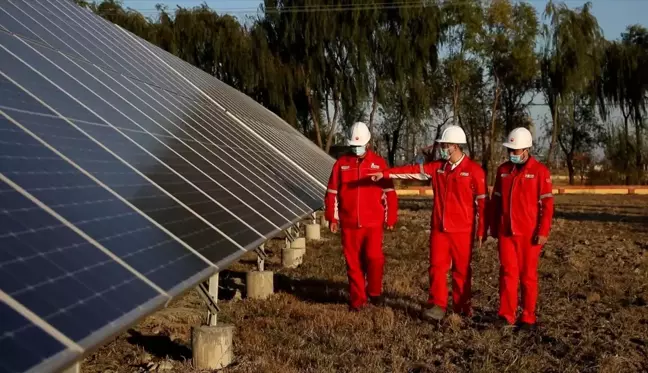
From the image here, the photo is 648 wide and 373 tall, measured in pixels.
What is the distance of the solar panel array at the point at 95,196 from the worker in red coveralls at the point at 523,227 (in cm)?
185

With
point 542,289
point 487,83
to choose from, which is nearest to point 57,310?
point 542,289

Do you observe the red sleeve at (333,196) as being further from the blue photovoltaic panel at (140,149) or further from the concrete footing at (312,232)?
the concrete footing at (312,232)

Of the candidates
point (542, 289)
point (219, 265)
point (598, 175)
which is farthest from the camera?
point (598, 175)

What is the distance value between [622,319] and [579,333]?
2.48 feet

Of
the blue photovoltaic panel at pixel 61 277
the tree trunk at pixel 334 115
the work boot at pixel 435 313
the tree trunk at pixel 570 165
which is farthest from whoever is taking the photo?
the tree trunk at pixel 570 165

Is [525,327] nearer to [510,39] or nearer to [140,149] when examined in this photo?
[140,149]

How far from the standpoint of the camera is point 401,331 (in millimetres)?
6391

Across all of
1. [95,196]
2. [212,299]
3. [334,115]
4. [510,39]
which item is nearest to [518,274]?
[212,299]

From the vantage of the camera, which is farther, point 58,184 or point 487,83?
point 487,83

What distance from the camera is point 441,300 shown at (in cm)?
684

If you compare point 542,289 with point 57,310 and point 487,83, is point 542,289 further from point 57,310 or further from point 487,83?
point 487,83

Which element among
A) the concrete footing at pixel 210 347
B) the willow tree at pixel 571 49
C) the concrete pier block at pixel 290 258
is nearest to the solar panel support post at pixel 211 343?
the concrete footing at pixel 210 347

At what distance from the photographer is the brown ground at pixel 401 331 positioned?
5.50 meters

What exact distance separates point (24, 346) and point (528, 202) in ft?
16.5
